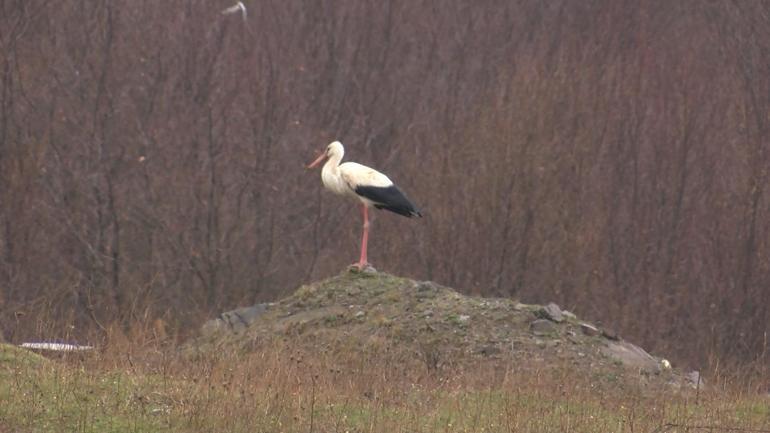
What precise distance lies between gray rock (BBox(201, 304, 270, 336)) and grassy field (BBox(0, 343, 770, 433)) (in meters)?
3.04

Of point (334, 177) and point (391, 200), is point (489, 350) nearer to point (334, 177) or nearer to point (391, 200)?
point (391, 200)

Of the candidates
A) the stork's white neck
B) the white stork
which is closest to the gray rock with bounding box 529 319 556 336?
the white stork

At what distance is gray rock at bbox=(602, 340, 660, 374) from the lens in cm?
→ 1371

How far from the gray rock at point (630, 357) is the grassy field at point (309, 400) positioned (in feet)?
4.32

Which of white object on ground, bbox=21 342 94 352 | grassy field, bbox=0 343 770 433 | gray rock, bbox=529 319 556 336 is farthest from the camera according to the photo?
gray rock, bbox=529 319 556 336

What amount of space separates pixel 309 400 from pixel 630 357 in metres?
5.25

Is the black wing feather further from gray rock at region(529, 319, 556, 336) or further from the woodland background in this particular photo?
the woodland background

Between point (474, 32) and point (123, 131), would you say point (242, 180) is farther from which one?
point (474, 32)

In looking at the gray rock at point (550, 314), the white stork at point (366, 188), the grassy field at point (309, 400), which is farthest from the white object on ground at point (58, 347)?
the gray rock at point (550, 314)

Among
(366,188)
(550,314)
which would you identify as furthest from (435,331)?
(366,188)

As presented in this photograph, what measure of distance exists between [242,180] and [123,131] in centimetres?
259

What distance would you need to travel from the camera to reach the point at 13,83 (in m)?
28.5

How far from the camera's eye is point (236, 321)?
1553cm

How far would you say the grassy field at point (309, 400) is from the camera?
8789 mm
